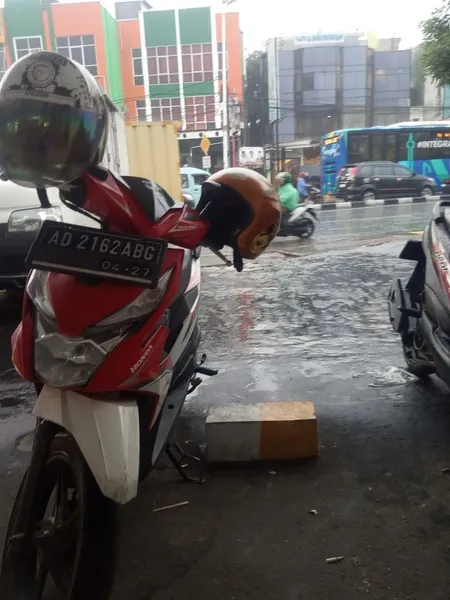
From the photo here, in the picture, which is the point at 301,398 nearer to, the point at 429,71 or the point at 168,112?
the point at 429,71

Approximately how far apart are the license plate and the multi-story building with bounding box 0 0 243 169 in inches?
1269

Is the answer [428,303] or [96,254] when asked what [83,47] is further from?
[96,254]

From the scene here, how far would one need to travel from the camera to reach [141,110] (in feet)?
119

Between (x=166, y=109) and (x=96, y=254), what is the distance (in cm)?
3650

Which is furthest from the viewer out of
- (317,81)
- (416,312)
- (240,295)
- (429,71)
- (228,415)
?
(317,81)

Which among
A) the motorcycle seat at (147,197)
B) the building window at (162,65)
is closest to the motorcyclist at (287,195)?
the motorcycle seat at (147,197)

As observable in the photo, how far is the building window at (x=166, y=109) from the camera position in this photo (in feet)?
117

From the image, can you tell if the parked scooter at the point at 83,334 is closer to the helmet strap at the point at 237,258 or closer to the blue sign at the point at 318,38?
the helmet strap at the point at 237,258

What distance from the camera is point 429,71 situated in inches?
296

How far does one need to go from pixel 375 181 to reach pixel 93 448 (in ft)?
73.4

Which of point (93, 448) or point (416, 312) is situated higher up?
point (93, 448)

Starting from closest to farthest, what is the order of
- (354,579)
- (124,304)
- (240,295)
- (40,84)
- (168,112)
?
1. (40,84)
2. (124,304)
3. (354,579)
4. (240,295)
5. (168,112)

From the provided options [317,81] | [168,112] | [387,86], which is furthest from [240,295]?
[387,86]

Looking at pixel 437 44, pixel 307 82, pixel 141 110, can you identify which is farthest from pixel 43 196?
pixel 307 82
